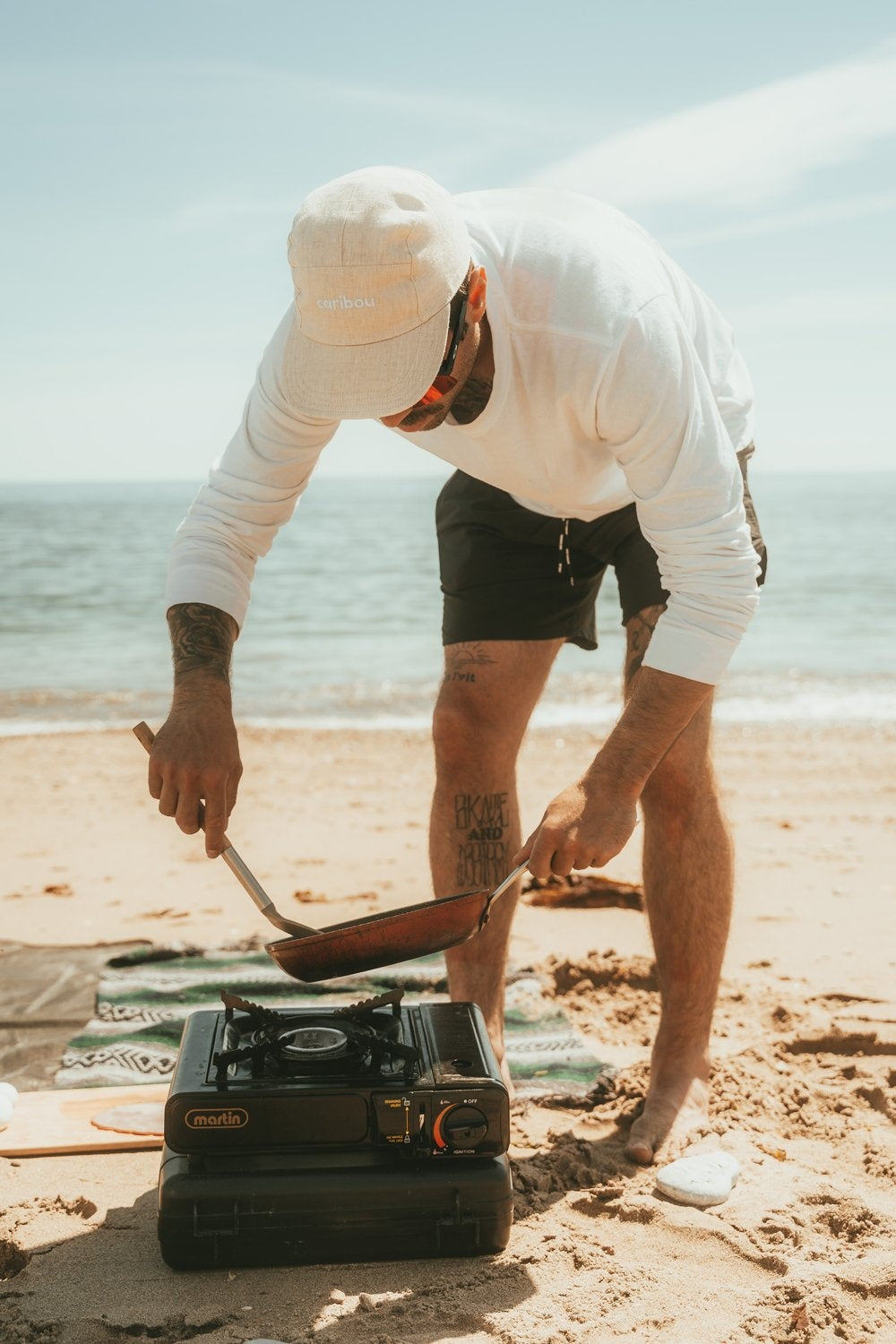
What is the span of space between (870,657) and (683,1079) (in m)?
9.17

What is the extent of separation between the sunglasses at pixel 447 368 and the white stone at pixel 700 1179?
4.71 ft

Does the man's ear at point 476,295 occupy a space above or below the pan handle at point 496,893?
above

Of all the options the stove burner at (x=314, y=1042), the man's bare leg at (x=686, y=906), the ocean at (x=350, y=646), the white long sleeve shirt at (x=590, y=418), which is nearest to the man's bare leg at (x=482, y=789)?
the man's bare leg at (x=686, y=906)

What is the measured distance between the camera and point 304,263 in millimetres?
1958

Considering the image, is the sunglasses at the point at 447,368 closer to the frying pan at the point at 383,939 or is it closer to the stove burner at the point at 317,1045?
the frying pan at the point at 383,939

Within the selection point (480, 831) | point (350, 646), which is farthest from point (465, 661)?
point (350, 646)

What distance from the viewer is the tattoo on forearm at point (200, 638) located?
2.37 metres

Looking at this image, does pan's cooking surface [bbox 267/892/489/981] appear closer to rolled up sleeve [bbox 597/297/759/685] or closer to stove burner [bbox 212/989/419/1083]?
stove burner [bbox 212/989/419/1083]

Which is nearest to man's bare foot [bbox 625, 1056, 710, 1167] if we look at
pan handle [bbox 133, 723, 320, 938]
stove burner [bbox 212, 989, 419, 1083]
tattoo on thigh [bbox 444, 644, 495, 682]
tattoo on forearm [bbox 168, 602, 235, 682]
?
stove burner [bbox 212, 989, 419, 1083]

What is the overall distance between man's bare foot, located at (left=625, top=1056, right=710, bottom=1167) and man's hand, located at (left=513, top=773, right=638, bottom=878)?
26.1 inches

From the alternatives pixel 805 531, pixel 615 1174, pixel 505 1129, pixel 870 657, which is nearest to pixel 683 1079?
pixel 615 1174

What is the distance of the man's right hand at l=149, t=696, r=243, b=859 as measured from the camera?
2.20 meters

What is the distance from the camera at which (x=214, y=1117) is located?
1.94 metres

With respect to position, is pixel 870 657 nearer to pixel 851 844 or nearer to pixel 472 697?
pixel 851 844
